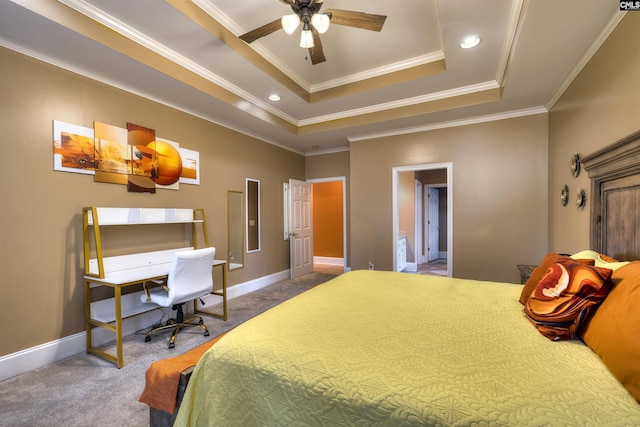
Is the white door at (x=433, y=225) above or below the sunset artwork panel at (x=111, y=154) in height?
below

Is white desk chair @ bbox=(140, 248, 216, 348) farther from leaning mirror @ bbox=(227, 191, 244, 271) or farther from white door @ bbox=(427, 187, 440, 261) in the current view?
white door @ bbox=(427, 187, 440, 261)

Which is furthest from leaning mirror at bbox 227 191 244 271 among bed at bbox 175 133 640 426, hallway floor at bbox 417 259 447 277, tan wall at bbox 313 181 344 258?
hallway floor at bbox 417 259 447 277

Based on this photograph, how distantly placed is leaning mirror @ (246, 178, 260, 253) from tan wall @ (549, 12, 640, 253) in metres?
4.19

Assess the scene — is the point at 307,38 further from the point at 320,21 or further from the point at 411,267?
the point at 411,267

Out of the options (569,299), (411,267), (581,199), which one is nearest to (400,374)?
(569,299)

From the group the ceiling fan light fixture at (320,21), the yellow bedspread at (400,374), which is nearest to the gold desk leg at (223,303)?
the yellow bedspread at (400,374)

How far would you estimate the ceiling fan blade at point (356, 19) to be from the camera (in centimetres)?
196

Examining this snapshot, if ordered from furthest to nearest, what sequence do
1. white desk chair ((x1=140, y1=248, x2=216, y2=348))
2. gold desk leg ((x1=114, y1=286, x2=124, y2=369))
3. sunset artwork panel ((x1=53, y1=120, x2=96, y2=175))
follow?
white desk chair ((x1=140, y1=248, x2=216, y2=348)) < sunset artwork panel ((x1=53, y1=120, x2=96, y2=175)) < gold desk leg ((x1=114, y1=286, x2=124, y2=369))

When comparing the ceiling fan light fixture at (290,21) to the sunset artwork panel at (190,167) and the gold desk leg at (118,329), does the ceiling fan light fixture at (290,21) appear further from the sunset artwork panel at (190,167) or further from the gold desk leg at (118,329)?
the gold desk leg at (118,329)

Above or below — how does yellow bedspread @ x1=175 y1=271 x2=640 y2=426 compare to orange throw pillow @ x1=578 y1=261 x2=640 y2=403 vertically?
below

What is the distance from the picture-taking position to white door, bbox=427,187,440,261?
707 centimetres

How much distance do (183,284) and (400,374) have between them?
237 cm

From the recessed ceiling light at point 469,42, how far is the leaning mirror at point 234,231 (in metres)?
3.46

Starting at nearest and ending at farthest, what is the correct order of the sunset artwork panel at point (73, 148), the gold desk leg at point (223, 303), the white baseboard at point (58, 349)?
the white baseboard at point (58, 349)
the sunset artwork panel at point (73, 148)
the gold desk leg at point (223, 303)
